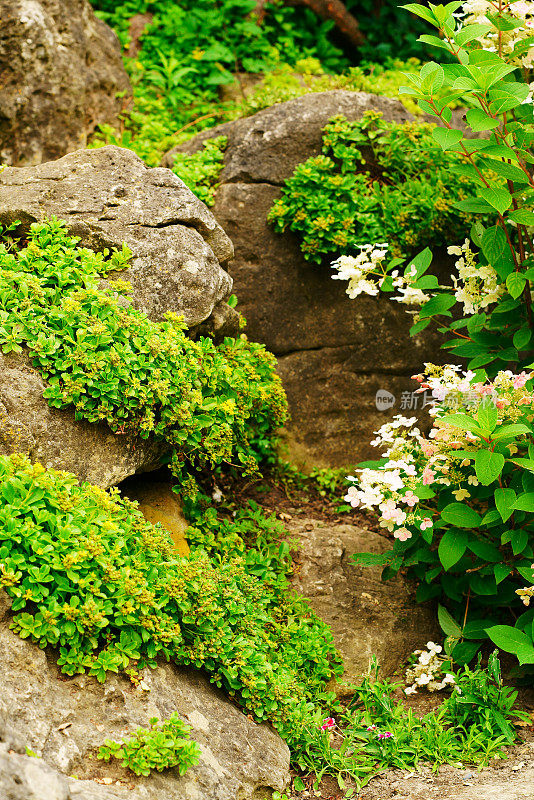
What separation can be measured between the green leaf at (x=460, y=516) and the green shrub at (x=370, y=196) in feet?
7.04

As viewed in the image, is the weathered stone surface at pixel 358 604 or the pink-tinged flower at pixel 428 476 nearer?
the pink-tinged flower at pixel 428 476

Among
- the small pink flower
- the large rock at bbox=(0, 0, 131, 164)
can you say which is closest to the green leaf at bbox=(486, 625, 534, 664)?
the small pink flower

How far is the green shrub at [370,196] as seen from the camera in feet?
15.4

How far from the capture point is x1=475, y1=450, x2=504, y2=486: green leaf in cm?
284

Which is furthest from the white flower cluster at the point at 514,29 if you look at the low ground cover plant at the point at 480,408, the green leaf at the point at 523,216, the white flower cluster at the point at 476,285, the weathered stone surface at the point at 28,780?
the weathered stone surface at the point at 28,780

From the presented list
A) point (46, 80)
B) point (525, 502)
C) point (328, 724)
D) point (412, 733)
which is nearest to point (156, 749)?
point (328, 724)

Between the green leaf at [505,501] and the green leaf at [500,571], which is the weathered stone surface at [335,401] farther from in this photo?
the green leaf at [505,501]

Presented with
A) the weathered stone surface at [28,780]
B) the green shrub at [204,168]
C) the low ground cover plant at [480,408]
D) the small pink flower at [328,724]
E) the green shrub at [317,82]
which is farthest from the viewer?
the green shrub at [317,82]

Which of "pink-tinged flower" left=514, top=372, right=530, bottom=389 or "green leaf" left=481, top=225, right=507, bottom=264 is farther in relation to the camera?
"green leaf" left=481, top=225, right=507, bottom=264

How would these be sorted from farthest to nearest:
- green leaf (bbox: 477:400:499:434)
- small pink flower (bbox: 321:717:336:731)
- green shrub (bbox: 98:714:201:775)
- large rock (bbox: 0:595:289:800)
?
small pink flower (bbox: 321:717:336:731), green leaf (bbox: 477:400:499:434), green shrub (bbox: 98:714:201:775), large rock (bbox: 0:595:289:800)

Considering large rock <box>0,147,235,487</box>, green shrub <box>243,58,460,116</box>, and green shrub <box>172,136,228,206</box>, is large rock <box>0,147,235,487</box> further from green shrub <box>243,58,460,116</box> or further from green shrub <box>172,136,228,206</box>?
green shrub <box>243,58,460,116</box>

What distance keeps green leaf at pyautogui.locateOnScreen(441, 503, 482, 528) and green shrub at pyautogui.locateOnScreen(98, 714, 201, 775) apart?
1527 millimetres

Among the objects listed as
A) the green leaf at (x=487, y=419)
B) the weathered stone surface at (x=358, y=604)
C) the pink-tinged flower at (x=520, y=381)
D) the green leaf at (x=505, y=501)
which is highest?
the green leaf at (x=487, y=419)

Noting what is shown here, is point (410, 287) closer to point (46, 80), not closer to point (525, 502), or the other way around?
point (525, 502)
